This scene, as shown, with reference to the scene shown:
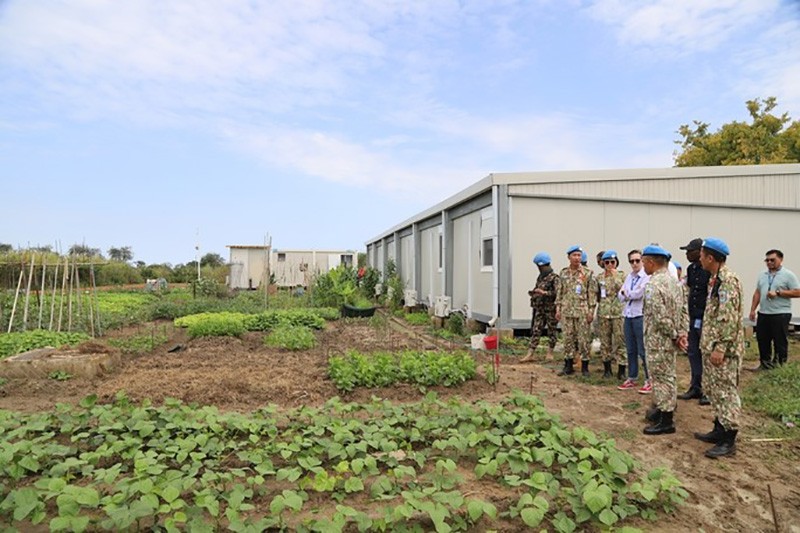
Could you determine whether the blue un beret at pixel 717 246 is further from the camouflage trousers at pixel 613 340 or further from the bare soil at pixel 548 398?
the camouflage trousers at pixel 613 340

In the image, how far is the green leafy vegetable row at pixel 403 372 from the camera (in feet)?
20.5

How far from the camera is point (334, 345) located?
9.84 metres

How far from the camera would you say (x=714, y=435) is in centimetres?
455

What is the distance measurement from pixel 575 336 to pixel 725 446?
2922 mm

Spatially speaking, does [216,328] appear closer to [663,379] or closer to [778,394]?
[663,379]

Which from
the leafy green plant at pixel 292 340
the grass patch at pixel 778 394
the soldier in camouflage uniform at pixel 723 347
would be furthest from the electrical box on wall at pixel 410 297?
the soldier in camouflage uniform at pixel 723 347

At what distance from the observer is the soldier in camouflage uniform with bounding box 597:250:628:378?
272 inches

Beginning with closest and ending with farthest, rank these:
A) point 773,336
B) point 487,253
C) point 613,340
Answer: point 613,340 → point 773,336 → point 487,253

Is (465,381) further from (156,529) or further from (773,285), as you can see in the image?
(773,285)

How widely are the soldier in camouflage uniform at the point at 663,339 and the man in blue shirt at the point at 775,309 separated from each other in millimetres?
3261

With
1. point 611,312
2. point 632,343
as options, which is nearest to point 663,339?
point 632,343

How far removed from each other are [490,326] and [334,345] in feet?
9.70

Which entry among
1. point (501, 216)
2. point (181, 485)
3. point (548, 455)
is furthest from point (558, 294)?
point (181, 485)

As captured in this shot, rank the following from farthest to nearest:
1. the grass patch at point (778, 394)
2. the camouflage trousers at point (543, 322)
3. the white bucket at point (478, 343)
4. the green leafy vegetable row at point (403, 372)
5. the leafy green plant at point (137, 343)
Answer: the leafy green plant at point (137, 343), the white bucket at point (478, 343), the camouflage trousers at point (543, 322), the green leafy vegetable row at point (403, 372), the grass patch at point (778, 394)
